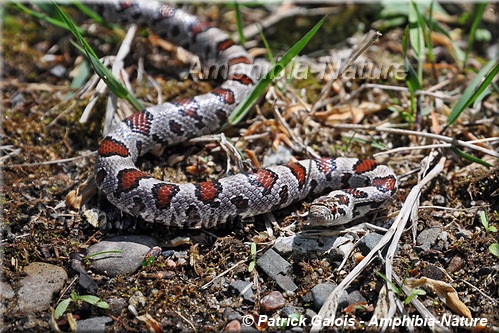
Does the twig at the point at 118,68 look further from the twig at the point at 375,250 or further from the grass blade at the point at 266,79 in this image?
the twig at the point at 375,250

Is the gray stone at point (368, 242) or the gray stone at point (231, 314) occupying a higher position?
the gray stone at point (368, 242)

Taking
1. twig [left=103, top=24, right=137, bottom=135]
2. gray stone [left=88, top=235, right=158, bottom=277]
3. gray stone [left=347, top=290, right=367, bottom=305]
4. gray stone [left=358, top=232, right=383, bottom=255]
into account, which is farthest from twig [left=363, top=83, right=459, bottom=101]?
gray stone [left=88, top=235, right=158, bottom=277]

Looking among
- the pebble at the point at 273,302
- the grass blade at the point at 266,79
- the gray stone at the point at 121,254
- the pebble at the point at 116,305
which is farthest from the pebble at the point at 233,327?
the grass blade at the point at 266,79

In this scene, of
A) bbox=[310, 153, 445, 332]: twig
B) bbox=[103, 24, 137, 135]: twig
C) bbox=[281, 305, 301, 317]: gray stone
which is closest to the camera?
bbox=[310, 153, 445, 332]: twig

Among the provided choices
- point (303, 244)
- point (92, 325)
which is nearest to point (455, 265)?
point (303, 244)

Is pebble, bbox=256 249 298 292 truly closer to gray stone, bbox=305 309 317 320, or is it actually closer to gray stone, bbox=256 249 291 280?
gray stone, bbox=256 249 291 280

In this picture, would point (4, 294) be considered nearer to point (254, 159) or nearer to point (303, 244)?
point (303, 244)
